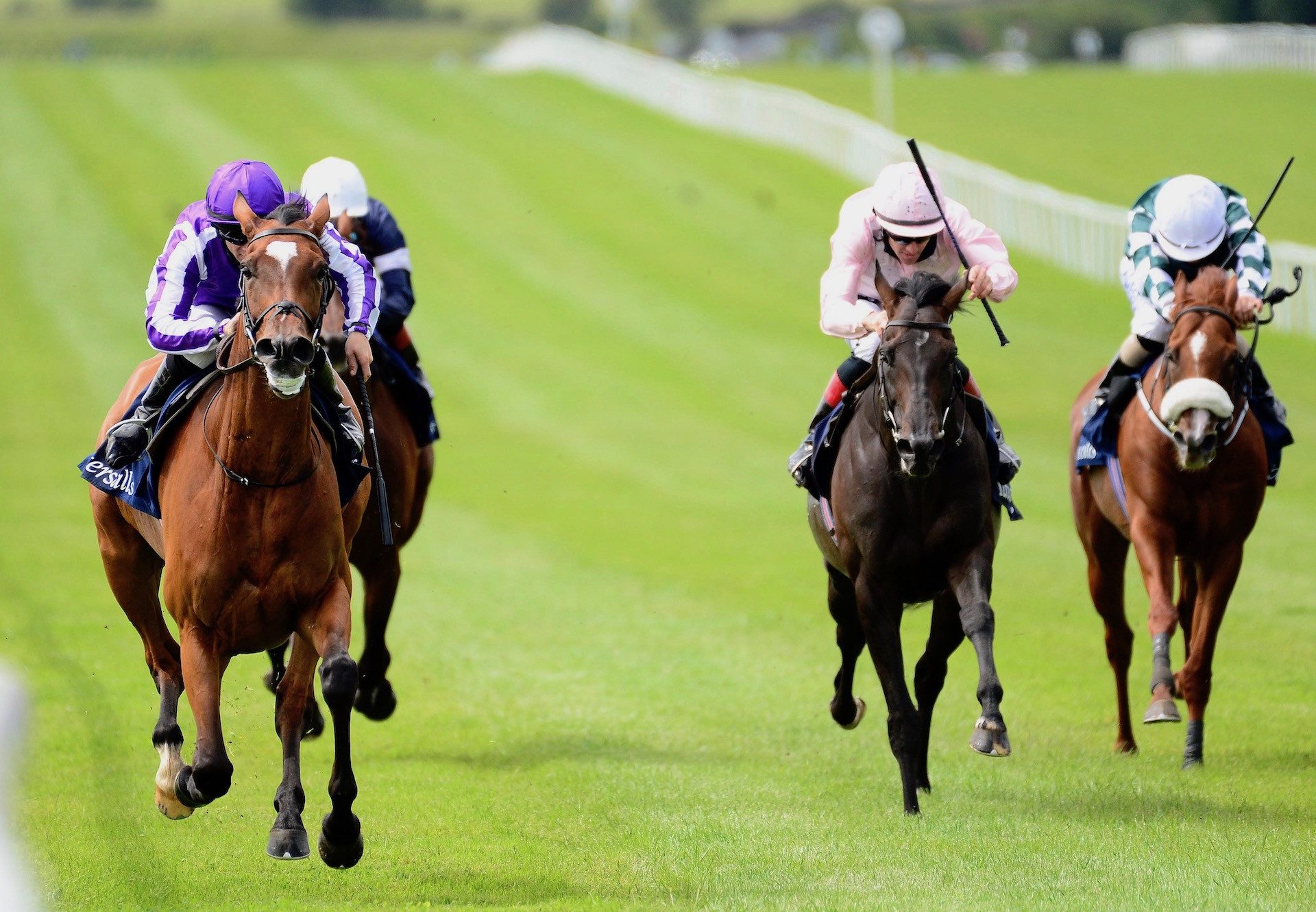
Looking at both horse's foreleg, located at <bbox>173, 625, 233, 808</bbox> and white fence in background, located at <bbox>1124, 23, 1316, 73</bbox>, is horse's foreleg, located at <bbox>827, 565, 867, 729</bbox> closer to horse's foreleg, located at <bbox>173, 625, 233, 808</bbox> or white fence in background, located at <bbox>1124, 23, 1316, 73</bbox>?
horse's foreleg, located at <bbox>173, 625, 233, 808</bbox>

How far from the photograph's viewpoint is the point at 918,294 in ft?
24.3

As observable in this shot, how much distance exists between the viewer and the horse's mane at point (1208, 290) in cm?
856

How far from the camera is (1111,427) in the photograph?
966 cm

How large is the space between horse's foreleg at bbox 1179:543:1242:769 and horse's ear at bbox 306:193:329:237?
4.56 metres

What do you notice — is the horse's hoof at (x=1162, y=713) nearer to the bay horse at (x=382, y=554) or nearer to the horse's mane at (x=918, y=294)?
the horse's mane at (x=918, y=294)

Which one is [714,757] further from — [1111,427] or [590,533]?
[590,533]

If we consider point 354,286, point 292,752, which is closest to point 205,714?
point 292,752

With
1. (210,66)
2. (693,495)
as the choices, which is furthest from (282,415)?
(210,66)

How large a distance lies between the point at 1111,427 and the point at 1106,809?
2.44 meters

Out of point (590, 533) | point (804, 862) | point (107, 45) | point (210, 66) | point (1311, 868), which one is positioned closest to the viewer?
point (1311, 868)

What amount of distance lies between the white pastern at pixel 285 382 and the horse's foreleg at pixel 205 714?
41.3 inches

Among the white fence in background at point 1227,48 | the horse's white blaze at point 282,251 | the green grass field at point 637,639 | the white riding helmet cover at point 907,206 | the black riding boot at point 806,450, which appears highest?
the white fence in background at point 1227,48

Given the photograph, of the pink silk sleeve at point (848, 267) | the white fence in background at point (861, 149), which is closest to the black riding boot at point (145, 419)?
the pink silk sleeve at point (848, 267)

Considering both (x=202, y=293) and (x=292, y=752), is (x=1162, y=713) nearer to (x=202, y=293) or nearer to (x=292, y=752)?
(x=292, y=752)
